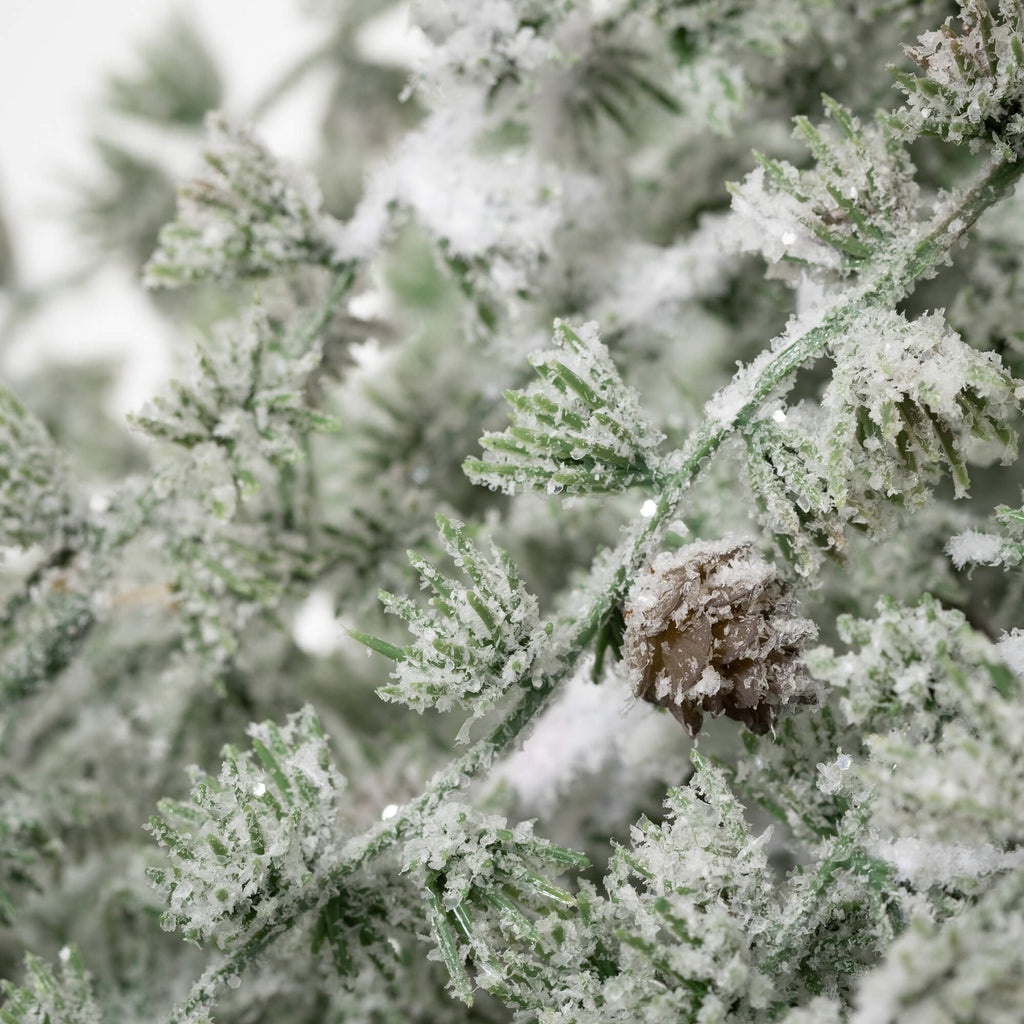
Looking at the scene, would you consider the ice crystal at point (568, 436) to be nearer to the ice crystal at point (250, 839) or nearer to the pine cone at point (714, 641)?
the pine cone at point (714, 641)

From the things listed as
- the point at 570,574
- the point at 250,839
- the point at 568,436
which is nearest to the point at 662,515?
the point at 568,436

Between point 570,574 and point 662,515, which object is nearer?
point 662,515

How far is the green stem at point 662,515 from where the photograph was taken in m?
0.38

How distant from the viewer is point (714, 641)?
0.36m

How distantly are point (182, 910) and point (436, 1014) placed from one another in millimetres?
290

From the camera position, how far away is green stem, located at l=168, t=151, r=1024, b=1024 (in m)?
0.38

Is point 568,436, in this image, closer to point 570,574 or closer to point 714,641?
point 714,641

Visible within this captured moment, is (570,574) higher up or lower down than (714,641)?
higher up

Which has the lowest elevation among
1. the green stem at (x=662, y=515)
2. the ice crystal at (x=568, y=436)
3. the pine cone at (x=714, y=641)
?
the pine cone at (x=714, y=641)

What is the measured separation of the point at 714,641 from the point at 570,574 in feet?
1.24

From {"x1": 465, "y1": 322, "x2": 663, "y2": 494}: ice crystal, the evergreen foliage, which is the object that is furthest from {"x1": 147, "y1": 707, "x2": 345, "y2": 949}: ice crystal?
{"x1": 465, "y1": 322, "x2": 663, "y2": 494}: ice crystal

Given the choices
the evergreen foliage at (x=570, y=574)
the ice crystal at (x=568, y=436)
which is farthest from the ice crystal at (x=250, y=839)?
the ice crystal at (x=568, y=436)

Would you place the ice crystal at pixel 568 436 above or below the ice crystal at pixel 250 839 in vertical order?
above

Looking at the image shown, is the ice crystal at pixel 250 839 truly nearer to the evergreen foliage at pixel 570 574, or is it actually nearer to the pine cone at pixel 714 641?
the evergreen foliage at pixel 570 574
